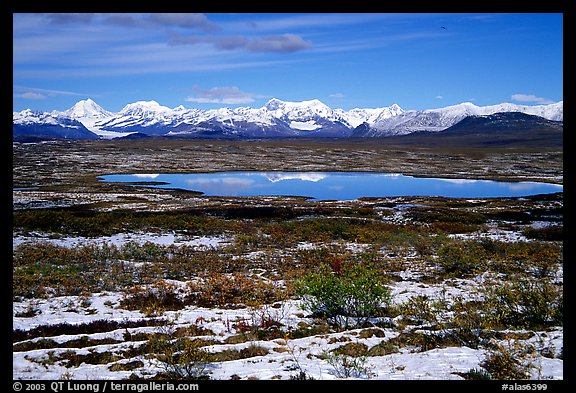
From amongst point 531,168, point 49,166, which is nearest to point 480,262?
point 531,168

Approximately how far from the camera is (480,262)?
62.2 ft

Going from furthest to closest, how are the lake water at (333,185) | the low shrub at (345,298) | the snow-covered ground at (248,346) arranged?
the lake water at (333,185)
the low shrub at (345,298)
the snow-covered ground at (248,346)

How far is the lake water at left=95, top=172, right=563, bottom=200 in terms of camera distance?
230ft

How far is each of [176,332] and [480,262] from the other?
1531cm

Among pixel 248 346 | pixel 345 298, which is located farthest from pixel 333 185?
pixel 248 346

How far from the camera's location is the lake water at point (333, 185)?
2763 inches

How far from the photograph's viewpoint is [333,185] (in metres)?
83.8

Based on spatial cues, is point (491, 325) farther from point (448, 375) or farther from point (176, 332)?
point (176, 332)

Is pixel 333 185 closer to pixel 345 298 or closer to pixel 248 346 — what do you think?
pixel 345 298

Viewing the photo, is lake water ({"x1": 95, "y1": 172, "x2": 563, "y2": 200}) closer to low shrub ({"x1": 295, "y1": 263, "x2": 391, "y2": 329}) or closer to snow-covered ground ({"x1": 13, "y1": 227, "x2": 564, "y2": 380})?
low shrub ({"x1": 295, "y1": 263, "x2": 391, "y2": 329})

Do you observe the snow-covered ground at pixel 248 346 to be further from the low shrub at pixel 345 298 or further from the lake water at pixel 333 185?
the lake water at pixel 333 185

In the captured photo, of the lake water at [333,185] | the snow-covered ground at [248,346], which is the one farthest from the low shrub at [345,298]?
the lake water at [333,185]

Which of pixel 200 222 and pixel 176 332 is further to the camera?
pixel 200 222

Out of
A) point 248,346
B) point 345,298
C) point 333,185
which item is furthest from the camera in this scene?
point 333,185
